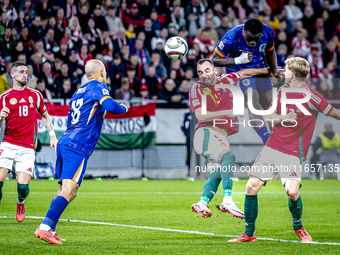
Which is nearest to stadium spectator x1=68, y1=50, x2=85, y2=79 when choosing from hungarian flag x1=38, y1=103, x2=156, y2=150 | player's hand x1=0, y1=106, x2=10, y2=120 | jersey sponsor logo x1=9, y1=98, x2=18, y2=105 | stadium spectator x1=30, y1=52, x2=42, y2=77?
stadium spectator x1=30, y1=52, x2=42, y2=77

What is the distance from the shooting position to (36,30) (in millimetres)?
16719

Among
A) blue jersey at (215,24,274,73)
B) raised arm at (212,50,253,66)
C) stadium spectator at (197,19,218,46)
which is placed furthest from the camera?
stadium spectator at (197,19,218,46)

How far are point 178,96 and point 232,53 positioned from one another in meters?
7.66

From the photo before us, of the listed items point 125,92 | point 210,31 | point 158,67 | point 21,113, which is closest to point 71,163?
point 21,113

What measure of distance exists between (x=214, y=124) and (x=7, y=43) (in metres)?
11.0

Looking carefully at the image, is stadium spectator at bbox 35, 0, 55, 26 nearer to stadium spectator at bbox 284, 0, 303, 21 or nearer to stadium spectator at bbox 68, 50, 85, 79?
stadium spectator at bbox 68, 50, 85, 79

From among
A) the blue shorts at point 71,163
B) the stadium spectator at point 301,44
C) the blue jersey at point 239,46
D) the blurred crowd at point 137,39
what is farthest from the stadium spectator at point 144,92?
the blue shorts at point 71,163

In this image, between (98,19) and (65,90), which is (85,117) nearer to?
(65,90)

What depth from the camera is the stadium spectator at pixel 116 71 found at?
16073mm

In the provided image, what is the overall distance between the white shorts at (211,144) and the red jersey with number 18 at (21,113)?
2.61 meters

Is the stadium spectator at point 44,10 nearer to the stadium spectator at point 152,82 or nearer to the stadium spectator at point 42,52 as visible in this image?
the stadium spectator at point 42,52

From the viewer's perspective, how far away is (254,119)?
8.24 meters

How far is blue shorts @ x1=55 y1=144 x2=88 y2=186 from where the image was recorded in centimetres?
593

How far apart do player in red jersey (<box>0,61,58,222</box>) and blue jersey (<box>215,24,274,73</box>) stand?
2.96 metres
